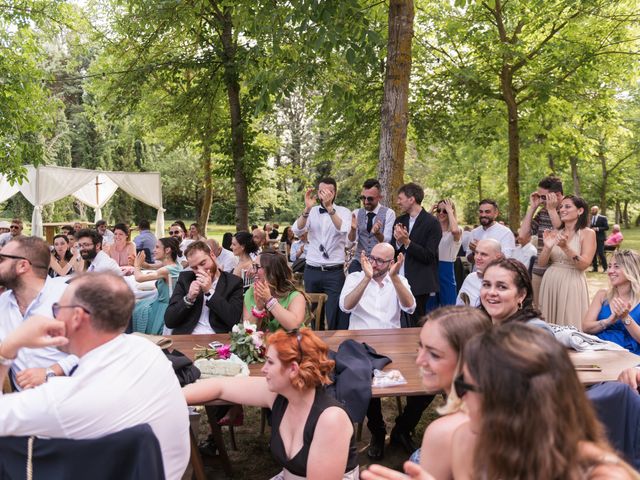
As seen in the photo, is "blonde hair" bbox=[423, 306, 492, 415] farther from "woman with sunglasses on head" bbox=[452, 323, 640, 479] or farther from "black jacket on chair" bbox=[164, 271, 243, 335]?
"black jacket on chair" bbox=[164, 271, 243, 335]

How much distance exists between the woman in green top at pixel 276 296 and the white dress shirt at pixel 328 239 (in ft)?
6.88

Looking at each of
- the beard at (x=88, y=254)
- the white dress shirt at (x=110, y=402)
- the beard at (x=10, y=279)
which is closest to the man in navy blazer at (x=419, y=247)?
the beard at (x=88, y=254)

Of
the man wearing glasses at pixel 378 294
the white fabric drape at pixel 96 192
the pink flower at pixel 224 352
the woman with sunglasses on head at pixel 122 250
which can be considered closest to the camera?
the pink flower at pixel 224 352

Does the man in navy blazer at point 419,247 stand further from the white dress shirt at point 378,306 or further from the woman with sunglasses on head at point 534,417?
the woman with sunglasses on head at point 534,417

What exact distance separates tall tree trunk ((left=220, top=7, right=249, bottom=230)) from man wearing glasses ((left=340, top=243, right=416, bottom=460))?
288 inches

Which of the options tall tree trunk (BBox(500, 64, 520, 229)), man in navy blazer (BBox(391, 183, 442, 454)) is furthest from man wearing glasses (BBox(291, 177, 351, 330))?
tall tree trunk (BBox(500, 64, 520, 229))

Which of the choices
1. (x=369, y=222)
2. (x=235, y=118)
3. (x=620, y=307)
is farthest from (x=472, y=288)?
(x=235, y=118)

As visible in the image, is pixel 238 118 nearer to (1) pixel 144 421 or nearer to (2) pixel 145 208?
(1) pixel 144 421

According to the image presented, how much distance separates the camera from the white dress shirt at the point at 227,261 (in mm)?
7570

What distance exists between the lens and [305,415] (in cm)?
254

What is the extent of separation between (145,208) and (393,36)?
1253 inches

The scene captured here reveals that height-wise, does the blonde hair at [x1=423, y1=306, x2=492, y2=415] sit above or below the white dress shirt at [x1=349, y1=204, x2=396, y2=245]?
below

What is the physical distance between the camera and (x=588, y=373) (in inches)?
129

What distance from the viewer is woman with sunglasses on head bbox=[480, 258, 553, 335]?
3244mm
